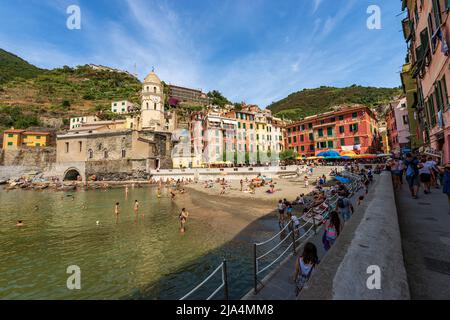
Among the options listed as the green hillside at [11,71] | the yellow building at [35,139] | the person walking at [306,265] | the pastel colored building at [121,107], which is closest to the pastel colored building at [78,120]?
the yellow building at [35,139]

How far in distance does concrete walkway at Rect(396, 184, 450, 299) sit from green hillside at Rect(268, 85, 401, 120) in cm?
7714

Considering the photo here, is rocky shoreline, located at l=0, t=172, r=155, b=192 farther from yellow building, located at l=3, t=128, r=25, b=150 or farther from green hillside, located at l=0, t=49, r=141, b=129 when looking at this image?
green hillside, located at l=0, t=49, r=141, b=129

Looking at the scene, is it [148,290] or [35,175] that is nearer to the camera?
[148,290]

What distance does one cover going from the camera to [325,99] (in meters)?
109

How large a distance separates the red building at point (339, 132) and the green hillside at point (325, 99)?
114 ft

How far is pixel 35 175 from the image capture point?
51.2m

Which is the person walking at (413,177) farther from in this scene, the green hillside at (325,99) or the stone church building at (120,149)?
the green hillside at (325,99)

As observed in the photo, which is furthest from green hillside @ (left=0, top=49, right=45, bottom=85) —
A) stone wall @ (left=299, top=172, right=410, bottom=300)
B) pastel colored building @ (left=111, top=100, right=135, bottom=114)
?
stone wall @ (left=299, top=172, right=410, bottom=300)

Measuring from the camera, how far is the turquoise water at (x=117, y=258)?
292 inches

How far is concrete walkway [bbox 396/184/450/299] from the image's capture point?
2951mm

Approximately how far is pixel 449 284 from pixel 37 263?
1405cm

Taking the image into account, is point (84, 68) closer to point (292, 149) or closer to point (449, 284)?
point (292, 149)

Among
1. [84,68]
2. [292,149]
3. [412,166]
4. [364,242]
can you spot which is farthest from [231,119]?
[84,68]
